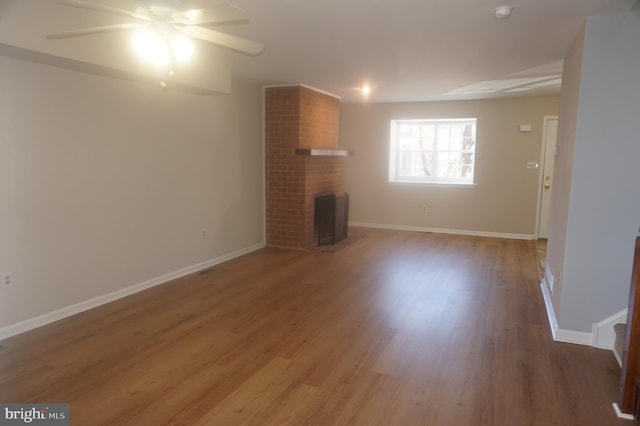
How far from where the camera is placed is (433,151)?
7.30 metres

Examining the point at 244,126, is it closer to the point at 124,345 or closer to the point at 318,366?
the point at 124,345

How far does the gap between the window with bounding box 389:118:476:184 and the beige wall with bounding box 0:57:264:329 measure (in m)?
3.43

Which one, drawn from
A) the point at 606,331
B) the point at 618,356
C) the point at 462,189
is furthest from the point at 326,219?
the point at 618,356

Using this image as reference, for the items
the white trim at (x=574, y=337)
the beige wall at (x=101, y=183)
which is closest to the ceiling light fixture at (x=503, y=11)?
the white trim at (x=574, y=337)

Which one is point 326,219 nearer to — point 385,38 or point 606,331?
point 385,38

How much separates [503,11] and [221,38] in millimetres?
1842

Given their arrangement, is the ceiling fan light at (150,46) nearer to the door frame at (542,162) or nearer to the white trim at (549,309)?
the white trim at (549,309)

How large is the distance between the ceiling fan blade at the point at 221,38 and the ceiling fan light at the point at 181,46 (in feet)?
0.16

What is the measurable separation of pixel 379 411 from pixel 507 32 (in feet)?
9.55

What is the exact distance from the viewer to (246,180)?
5598mm

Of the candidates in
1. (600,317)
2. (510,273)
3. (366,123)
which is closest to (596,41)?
(600,317)

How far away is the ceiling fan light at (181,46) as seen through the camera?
226 cm

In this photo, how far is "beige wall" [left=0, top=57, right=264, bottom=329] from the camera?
2.96 metres

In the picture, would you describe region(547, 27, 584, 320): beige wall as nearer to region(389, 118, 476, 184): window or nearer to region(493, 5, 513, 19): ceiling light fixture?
region(493, 5, 513, 19): ceiling light fixture
